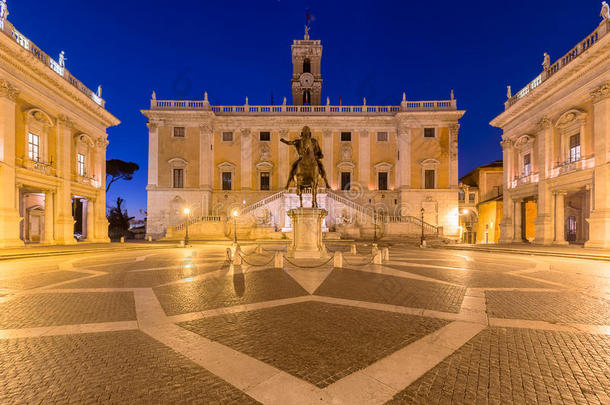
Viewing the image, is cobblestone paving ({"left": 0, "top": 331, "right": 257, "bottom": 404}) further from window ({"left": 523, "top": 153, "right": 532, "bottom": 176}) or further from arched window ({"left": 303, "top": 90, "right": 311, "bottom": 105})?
arched window ({"left": 303, "top": 90, "right": 311, "bottom": 105})

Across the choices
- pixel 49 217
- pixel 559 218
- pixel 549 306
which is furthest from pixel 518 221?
pixel 49 217

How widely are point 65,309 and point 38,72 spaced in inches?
855

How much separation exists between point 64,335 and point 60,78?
78.2 ft

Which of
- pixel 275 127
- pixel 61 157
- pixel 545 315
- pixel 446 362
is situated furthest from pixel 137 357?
pixel 275 127

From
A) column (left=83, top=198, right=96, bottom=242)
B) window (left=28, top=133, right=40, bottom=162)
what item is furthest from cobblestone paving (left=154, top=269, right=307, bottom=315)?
column (left=83, top=198, right=96, bottom=242)

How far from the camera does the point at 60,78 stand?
1977 cm

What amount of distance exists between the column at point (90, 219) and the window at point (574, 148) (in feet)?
133

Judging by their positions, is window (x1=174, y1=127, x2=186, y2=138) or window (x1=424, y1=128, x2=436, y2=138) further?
window (x1=424, y1=128, x2=436, y2=138)

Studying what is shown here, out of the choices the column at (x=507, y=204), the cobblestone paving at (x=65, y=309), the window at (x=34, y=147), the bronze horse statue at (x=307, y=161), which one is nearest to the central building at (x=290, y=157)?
the column at (x=507, y=204)

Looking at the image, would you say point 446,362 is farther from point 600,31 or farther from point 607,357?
point 600,31

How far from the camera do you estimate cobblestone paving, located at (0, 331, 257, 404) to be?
2.75 metres

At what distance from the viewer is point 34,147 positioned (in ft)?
63.5

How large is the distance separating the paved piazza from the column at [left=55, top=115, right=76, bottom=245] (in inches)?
641

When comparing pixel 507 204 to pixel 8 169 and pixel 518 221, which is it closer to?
pixel 518 221
